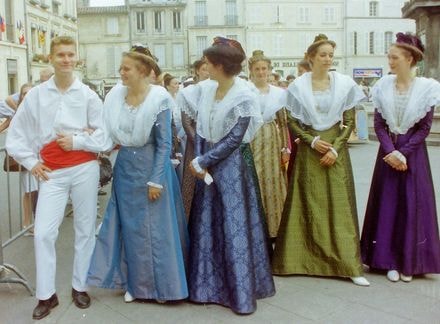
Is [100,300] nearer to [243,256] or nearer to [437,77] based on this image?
[243,256]

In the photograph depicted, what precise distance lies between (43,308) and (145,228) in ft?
2.87

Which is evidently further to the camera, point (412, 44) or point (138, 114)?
point (412, 44)

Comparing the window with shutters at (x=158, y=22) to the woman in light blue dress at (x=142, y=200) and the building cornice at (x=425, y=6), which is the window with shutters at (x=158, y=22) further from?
the woman in light blue dress at (x=142, y=200)

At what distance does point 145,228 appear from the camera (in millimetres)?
4348

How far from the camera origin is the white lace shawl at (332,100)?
486cm

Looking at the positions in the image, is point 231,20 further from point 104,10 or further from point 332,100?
point 332,100

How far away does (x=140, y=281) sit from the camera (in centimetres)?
439

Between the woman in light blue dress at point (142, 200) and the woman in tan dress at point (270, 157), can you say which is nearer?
the woman in light blue dress at point (142, 200)

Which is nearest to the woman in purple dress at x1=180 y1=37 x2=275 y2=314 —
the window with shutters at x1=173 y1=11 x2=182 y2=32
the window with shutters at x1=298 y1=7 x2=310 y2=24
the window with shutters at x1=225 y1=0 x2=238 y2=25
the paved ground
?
the paved ground

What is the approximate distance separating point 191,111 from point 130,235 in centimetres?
125

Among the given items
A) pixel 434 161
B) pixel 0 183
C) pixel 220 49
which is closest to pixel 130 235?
pixel 220 49

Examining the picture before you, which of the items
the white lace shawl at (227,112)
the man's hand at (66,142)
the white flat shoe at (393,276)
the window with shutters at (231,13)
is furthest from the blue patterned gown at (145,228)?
Answer: the window with shutters at (231,13)

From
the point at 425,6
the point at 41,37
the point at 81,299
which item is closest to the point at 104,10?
the point at 41,37

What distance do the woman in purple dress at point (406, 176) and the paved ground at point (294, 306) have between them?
0.20 metres
